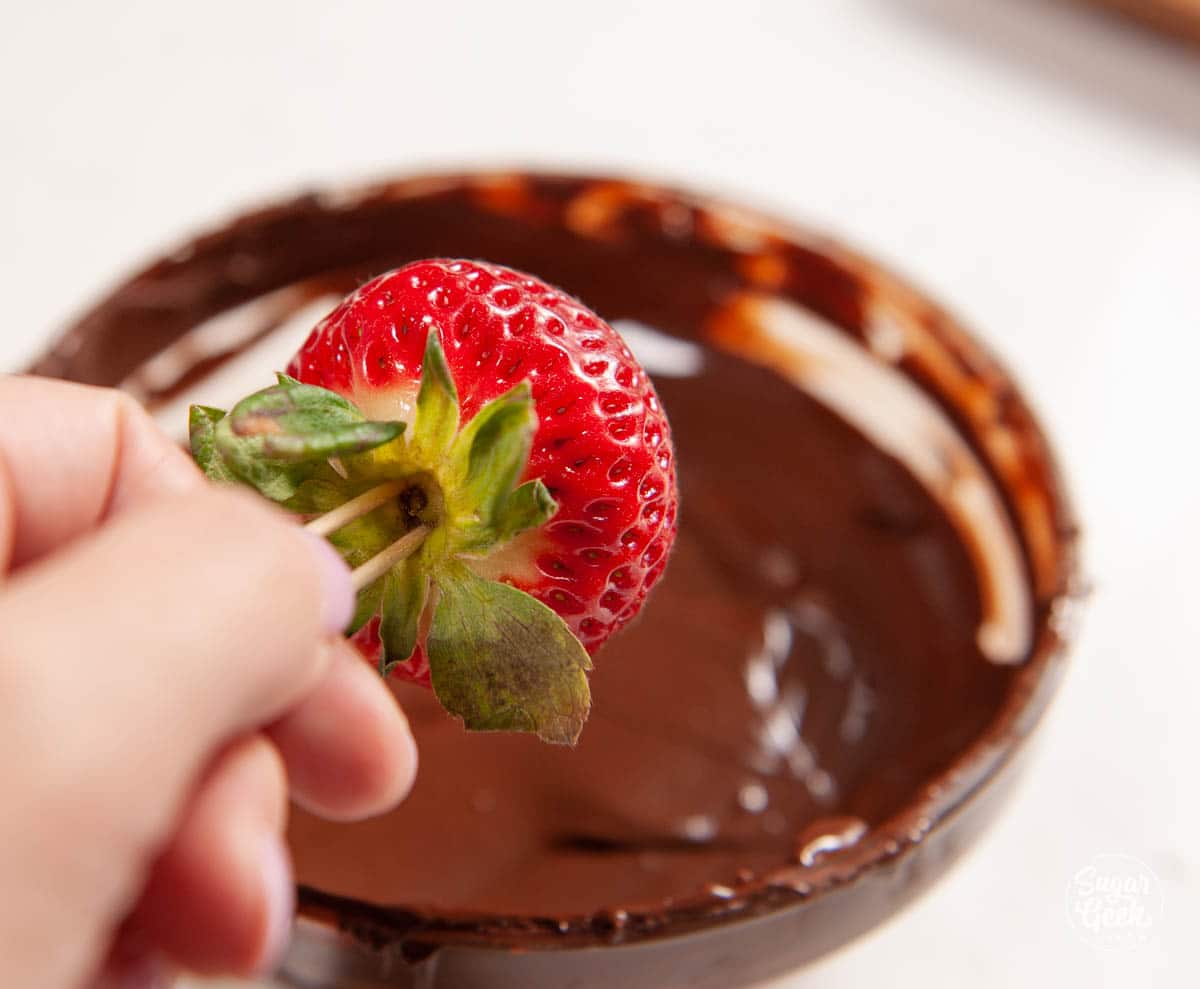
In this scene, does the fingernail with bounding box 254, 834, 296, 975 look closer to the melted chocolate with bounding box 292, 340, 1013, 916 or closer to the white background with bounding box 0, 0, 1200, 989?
the melted chocolate with bounding box 292, 340, 1013, 916

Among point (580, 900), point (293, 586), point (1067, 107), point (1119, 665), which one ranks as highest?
point (1067, 107)

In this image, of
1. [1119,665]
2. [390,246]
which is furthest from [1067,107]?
[390,246]

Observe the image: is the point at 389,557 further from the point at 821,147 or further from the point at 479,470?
the point at 821,147

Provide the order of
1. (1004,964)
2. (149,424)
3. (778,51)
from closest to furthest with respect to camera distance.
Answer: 1. (149,424)
2. (1004,964)
3. (778,51)

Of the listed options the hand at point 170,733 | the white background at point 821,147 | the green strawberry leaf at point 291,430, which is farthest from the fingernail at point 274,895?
the white background at point 821,147

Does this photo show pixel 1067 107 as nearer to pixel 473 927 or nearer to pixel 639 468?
pixel 639 468

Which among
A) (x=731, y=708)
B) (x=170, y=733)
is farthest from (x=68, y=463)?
(x=731, y=708)

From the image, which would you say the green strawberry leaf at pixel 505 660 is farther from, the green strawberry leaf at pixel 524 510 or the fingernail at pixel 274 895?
the fingernail at pixel 274 895
